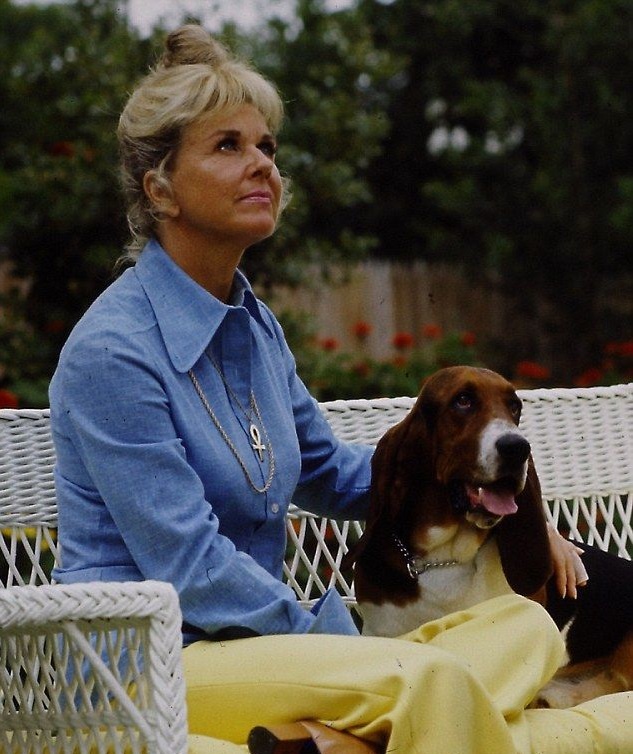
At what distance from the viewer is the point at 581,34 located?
40.4ft

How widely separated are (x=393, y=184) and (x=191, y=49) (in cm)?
1457

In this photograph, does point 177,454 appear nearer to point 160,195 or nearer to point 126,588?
point 126,588

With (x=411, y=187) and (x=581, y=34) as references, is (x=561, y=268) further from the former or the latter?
(x=411, y=187)

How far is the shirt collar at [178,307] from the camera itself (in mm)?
2857

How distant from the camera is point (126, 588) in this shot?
7.23ft

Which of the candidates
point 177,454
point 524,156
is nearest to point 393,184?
point 524,156

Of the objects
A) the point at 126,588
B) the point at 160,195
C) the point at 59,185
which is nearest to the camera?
the point at 126,588

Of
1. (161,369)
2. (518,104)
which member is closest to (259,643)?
(161,369)

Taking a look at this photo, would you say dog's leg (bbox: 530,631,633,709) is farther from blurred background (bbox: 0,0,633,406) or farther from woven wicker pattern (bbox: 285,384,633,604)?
blurred background (bbox: 0,0,633,406)

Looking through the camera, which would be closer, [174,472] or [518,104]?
[174,472]

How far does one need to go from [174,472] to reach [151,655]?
50 centimetres

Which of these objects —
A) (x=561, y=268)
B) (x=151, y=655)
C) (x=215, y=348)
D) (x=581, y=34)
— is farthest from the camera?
(x=561, y=268)

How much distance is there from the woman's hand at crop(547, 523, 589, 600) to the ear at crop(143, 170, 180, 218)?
1148 mm

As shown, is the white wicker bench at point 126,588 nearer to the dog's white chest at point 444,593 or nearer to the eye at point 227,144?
the dog's white chest at point 444,593
